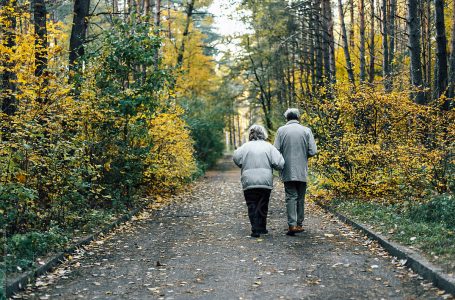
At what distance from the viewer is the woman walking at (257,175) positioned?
31.8 ft

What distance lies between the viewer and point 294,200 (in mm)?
9922

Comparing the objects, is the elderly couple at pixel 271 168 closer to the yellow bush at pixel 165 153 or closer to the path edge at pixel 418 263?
the path edge at pixel 418 263

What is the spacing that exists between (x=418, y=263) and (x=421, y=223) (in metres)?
2.42

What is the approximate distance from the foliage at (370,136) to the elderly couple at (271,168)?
2207 mm

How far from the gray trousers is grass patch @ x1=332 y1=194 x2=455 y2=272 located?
1.29 m

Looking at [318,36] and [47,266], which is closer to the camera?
[47,266]

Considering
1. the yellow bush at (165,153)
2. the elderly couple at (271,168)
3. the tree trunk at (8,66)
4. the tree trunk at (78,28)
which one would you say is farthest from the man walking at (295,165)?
the tree trunk at (78,28)

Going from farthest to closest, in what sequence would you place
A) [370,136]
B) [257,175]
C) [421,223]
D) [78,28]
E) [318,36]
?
[318,36] < [78,28] < [370,136] < [257,175] < [421,223]

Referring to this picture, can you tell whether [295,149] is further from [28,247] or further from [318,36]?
[318,36]

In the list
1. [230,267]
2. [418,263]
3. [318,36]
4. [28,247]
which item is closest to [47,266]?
[28,247]

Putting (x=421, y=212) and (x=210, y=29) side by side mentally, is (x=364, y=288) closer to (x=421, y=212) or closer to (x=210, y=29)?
(x=421, y=212)

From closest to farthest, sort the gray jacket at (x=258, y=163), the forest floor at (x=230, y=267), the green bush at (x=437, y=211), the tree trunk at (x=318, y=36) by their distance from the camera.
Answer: the forest floor at (x=230, y=267), the green bush at (x=437, y=211), the gray jacket at (x=258, y=163), the tree trunk at (x=318, y=36)

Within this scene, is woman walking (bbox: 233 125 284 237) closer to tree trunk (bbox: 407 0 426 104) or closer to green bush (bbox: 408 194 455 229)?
green bush (bbox: 408 194 455 229)

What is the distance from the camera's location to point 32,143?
851cm
